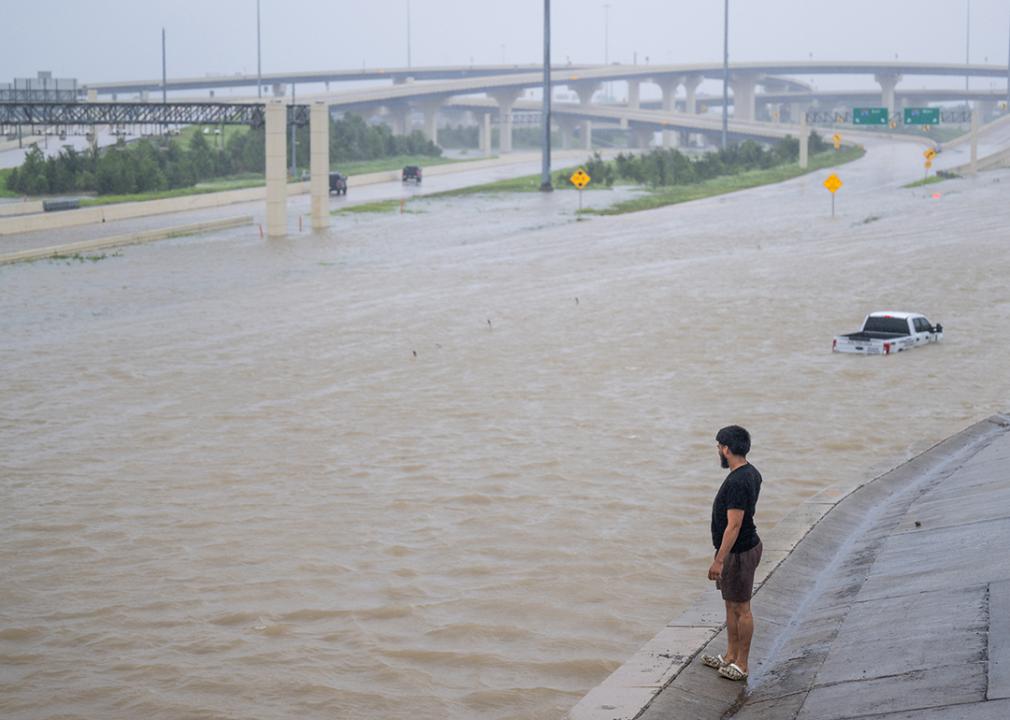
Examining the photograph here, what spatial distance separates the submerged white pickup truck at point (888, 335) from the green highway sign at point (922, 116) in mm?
80628

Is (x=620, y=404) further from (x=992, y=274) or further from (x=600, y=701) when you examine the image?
(x=992, y=274)

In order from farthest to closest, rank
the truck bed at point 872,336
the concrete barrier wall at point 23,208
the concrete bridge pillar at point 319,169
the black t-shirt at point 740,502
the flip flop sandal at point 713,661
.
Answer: the concrete barrier wall at point 23,208 → the concrete bridge pillar at point 319,169 → the truck bed at point 872,336 → the flip flop sandal at point 713,661 → the black t-shirt at point 740,502

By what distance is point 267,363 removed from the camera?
28.7m

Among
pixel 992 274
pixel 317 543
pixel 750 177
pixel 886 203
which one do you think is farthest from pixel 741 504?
pixel 750 177

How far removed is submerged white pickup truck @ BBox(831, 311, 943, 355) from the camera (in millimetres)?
28484

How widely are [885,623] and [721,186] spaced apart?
Answer: 3225 inches

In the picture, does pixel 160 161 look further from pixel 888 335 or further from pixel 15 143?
pixel 888 335

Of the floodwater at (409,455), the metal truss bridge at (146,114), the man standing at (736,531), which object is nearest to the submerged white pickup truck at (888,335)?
the floodwater at (409,455)

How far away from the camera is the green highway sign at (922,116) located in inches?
4186

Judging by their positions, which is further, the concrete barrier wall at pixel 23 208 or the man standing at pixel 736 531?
the concrete barrier wall at pixel 23 208

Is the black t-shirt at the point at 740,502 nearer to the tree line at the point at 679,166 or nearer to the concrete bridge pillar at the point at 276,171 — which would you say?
the concrete bridge pillar at the point at 276,171

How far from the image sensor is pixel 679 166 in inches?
3903

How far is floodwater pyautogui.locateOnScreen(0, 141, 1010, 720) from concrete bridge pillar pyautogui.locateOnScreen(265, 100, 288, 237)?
14774 millimetres

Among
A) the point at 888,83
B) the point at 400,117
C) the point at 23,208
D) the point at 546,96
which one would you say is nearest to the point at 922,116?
the point at 546,96
